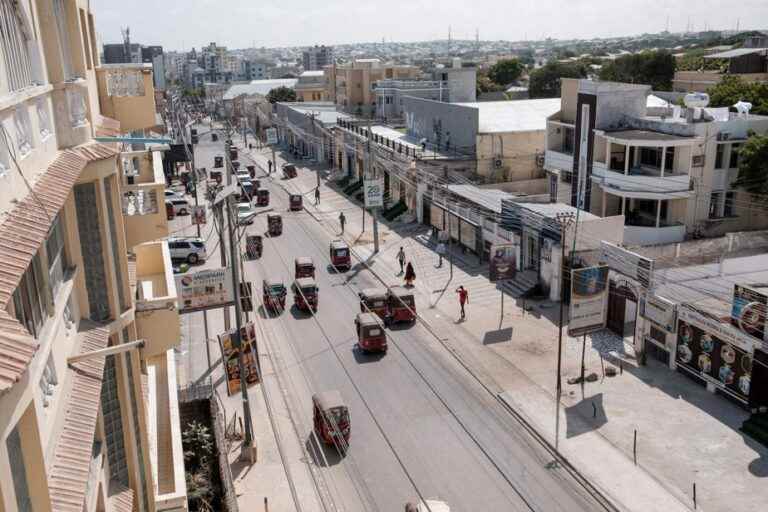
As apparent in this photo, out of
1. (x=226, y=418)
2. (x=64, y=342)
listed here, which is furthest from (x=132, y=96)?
(x=226, y=418)

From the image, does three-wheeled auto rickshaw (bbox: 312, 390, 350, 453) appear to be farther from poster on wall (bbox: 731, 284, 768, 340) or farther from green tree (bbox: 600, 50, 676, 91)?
green tree (bbox: 600, 50, 676, 91)

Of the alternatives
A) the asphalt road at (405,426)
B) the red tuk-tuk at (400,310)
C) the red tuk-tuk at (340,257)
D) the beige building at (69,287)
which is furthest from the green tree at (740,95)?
the beige building at (69,287)

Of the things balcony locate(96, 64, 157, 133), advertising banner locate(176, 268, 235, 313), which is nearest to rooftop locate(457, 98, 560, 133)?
advertising banner locate(176, 268, 235, 313)

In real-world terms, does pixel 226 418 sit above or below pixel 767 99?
below

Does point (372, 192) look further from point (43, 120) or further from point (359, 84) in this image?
point (359, 84)

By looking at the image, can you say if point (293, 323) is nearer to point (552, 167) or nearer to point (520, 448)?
point (520, 448)

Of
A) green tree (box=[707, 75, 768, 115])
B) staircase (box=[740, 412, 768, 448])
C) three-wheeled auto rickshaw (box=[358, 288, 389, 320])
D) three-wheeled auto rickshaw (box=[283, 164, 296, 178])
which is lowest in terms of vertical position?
three-wheeled auto rickshaw (box=[283, 164, 296, 178])

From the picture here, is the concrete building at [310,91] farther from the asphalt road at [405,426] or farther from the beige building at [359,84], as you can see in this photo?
the asphalt road at [405,426]
